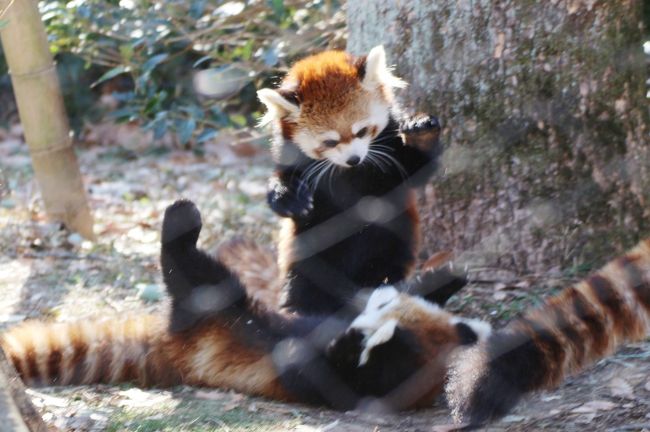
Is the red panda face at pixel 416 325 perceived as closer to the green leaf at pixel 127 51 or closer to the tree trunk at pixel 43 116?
the tree trunk at pixel 43 116

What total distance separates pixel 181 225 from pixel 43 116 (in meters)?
1.75

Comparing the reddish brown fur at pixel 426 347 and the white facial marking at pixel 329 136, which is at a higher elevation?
the white facial marking at pixel 329 136

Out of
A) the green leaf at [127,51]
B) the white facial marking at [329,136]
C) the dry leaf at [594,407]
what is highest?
the green leaf at [127,51]

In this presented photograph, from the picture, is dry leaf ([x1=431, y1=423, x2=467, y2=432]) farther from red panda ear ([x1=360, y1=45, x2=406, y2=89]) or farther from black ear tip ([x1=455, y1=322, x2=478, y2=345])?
red panda ear ([x1=360, y1=45, x2=406, y2=89])

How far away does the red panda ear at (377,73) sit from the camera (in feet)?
11.5

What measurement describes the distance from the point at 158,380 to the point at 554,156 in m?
1.81

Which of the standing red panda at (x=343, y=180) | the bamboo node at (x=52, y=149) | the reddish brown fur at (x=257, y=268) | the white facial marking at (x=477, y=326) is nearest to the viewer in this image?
the white facial marking at (x=477, y=326)

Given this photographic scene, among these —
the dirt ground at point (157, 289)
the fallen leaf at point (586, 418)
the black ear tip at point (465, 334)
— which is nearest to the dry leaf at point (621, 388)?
the dirt ground at point (157, 289)

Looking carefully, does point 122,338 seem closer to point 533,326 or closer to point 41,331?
point 41,331

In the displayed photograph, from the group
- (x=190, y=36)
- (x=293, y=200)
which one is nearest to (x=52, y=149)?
(x=190, y=36)

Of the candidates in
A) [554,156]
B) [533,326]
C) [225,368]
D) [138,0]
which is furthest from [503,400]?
[138,0]

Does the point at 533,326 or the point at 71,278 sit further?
the point at 71,278


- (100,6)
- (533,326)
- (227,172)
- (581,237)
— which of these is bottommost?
(227,172)

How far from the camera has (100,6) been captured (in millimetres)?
4734
